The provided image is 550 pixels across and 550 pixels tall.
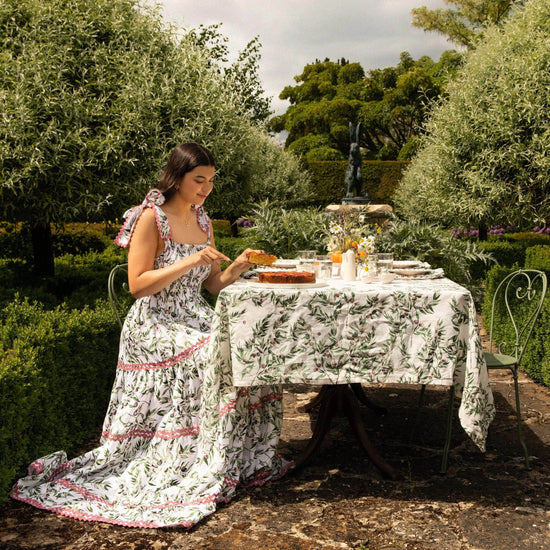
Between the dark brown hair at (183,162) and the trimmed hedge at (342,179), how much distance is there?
939 inches

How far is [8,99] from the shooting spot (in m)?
5.28

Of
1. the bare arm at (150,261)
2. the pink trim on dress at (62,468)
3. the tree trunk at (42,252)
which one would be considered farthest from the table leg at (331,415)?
the tree trunk at (42,252)

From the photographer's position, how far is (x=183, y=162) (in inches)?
128

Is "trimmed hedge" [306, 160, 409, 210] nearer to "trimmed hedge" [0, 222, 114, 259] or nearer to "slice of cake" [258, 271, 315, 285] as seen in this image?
"trimmed hedge" [0, 222, 114, 259]

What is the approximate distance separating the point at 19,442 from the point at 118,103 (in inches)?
148

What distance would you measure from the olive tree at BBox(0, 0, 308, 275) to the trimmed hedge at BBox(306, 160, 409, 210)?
68.1ft

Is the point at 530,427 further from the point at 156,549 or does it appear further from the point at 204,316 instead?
the point at 156,549

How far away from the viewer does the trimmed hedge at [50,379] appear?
3.06m

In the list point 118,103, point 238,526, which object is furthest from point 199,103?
point 238,526

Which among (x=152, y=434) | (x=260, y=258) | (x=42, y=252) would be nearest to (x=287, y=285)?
(x=260, y=258)

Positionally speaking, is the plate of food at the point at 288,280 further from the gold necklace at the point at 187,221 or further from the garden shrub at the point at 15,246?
the garden shrub at the point at 15,246

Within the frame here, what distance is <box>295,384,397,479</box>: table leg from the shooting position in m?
3.33

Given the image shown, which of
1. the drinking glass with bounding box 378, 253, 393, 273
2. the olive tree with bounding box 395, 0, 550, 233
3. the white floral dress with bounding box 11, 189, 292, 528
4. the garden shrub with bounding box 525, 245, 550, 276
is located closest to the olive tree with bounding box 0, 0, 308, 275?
the white floral dress with bounding box 11, 189, 292, 528

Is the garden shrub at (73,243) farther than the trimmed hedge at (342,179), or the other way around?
the trimmed hedge at (342,179)
